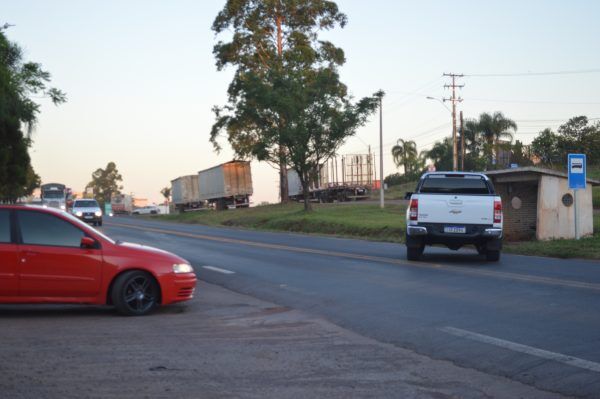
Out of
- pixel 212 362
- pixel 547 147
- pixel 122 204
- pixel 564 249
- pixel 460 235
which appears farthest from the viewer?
pixel 122 204

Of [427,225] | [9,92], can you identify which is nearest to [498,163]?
[9,92]

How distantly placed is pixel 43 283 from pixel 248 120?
43.8 meters

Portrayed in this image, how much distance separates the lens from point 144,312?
10969 millimetres

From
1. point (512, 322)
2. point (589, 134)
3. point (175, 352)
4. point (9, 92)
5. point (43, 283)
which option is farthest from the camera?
point (589, 134)

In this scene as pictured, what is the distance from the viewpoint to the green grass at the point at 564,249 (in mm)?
20219

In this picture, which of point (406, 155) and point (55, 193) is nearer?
point (55, 193)

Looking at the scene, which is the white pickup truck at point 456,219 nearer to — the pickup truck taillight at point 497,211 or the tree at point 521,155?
the pickup truck taillight at point 497,211

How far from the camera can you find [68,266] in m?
10.6

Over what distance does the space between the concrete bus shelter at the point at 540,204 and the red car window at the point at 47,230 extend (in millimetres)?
17244

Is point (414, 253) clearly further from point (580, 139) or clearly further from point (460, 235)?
point (580, 139)

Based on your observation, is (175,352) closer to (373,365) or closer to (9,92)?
(373,365)

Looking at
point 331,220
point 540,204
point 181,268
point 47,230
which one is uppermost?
point 540,204

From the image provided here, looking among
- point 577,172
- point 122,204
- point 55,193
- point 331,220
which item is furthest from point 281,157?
point 122,204

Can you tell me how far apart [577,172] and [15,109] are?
2351 cm
